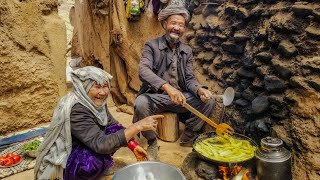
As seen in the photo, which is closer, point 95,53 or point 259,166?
point 259,166

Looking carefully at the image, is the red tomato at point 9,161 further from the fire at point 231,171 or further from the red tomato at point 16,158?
the fire at point 231,171

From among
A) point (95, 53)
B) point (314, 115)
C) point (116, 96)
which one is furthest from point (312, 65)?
point (95, 53)

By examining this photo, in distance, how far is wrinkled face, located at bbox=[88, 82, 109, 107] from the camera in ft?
8.86

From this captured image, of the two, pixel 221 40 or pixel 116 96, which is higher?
pixel 221 40

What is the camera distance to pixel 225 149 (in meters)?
3.03

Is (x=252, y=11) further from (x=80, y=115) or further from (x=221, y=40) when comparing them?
(x=80, y=115)

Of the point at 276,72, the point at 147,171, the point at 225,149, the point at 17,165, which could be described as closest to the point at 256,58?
the point at 276,72

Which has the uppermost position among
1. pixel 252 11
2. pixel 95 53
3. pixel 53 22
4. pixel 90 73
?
pixel 252 11

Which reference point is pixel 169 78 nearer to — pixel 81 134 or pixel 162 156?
pixel 162 156

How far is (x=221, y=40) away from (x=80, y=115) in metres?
2.78

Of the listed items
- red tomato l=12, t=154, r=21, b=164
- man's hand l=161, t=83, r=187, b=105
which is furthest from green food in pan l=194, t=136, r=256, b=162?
red tomato l=12, t=154, r=21, b=164

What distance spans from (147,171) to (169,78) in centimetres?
178

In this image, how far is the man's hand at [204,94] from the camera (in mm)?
3650

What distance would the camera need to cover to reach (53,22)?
405 centimetres
